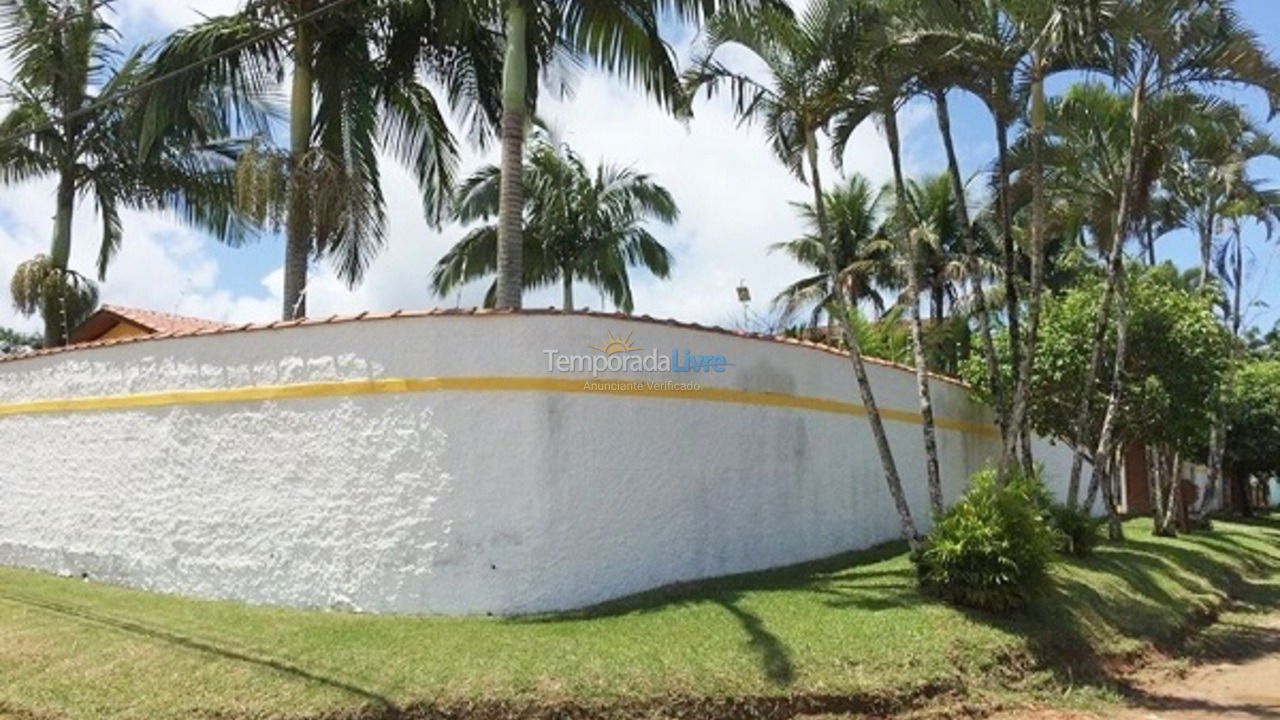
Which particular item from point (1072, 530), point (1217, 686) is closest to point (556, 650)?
point (1217, 686)

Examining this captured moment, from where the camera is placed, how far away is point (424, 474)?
9.01m

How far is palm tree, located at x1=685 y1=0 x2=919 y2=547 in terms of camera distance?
33.6 feet

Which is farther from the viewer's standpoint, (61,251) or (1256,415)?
(1256,415)

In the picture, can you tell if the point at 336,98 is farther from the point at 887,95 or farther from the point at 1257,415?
the point at 1257,415

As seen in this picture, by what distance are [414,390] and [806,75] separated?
5.32 metres

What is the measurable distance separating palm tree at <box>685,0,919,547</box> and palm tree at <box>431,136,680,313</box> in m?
10.6

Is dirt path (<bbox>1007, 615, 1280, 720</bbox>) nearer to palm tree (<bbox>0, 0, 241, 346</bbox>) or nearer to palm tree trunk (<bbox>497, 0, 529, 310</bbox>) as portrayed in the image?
palm tree trunk (<bbox>497, 0, 529, 310</bbox>)

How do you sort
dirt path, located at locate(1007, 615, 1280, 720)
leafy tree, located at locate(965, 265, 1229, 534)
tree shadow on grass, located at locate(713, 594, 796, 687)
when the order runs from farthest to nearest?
leafy tree, located at locate(965, 265, 1229, 534), dirt path, located at locate(1007, 615, 1280, 720), tree shadow on grass, located at locate(713, 594, 796, 687)

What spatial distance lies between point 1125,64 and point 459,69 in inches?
361

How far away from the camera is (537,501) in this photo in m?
9.03

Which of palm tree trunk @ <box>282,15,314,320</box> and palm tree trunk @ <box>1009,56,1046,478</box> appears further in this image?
palm tree trunk @ <box>282,15,314,320</box>

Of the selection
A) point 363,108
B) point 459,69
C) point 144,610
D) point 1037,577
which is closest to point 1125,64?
point 1037,577

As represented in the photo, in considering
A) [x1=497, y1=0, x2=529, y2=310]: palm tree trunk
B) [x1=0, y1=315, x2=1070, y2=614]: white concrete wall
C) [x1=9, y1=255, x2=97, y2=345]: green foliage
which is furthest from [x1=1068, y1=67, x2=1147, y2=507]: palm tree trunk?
[x1=9, y1=255, x2=97, y2=345]: green foliage

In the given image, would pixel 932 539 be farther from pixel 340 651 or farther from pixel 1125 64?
pixel 1125 64
